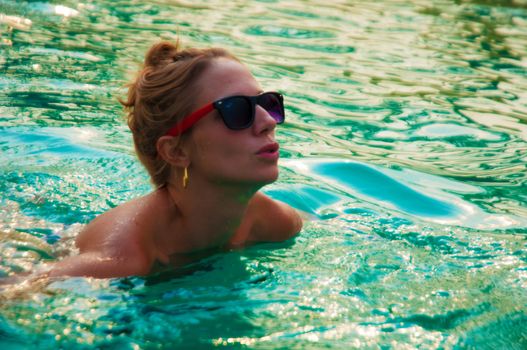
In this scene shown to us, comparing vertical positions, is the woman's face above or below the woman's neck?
above

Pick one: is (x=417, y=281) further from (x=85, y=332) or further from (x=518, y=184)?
(x=518, y=184)

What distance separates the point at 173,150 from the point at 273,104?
1.64ft

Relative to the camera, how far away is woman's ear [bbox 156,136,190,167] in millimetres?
3637

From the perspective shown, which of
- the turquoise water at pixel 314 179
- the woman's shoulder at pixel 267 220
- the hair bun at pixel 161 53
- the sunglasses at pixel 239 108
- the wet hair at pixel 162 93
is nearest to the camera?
the turquoise water at pixel 314 179

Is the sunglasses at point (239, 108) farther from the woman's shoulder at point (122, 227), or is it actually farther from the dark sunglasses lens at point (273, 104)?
the woman's shoulder at point (122, 227)

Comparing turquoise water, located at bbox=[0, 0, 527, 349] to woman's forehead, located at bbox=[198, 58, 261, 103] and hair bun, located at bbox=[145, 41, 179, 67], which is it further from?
hair bun, located at bbox=[145, 41, 179, 67]

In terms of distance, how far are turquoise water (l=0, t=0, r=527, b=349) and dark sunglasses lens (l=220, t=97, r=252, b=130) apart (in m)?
0.71

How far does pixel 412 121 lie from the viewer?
676 cm

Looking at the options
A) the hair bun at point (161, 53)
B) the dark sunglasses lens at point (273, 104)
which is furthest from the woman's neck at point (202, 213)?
the hair bun at point (161, 53)

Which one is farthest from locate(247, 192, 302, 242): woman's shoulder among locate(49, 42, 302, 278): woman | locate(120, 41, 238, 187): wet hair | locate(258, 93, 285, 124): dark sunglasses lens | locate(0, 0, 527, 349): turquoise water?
locate(258, 93, 285, 124): dark sunglasses lens

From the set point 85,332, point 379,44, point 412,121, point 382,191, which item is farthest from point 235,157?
point 379,44

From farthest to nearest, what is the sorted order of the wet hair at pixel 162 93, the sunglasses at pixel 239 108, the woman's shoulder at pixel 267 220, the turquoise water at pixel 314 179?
1. the woman's shoulder at pixel 267 220
2. the wet hair at pixel 162 93
3. the sunglasses at pixel 239 108
4. the turquoise water at pixel 314 179

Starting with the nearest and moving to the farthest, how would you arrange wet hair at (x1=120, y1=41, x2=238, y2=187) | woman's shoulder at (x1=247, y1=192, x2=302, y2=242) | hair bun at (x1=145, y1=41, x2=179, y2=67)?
wet hair at (x1=120, y1=41, x2=238, y2=187) < hair bun at (x1=145, y1=41, x2=179, y2=67) < woman's shoulder at (x1=247, y1=192, x2=302, y2=242)

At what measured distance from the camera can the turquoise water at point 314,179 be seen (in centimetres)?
323
